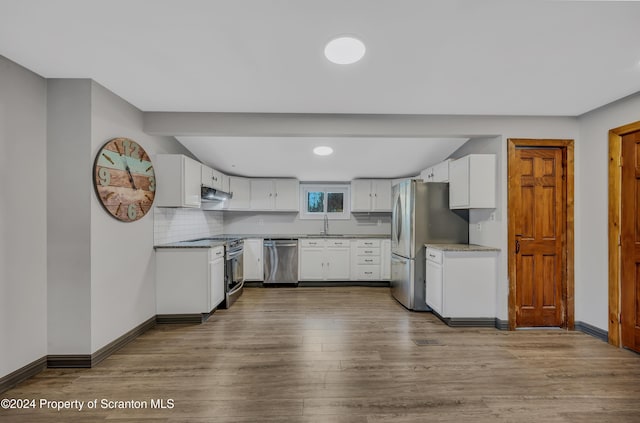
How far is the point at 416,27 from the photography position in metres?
1.67

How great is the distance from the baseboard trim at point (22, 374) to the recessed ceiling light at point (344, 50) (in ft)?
10.4

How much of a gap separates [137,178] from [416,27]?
111 inches

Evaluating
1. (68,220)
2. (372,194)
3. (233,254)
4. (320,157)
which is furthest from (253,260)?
(68,220)

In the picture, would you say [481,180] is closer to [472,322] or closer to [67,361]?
[472,322]

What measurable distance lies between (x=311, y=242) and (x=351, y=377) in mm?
3214

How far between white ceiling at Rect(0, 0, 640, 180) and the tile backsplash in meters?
1.33

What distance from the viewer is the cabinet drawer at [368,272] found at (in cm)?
521

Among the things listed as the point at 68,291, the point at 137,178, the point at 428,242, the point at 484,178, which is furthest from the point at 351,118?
the point at 68,291

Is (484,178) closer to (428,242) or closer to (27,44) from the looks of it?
(428,242)

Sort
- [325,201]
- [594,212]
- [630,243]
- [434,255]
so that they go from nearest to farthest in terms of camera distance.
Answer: [630,243] < [594,212] < [434,255] < [325,201]

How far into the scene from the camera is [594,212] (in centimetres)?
→ 291

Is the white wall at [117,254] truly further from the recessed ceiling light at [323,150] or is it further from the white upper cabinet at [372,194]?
the white upper cabinet at [372,194]

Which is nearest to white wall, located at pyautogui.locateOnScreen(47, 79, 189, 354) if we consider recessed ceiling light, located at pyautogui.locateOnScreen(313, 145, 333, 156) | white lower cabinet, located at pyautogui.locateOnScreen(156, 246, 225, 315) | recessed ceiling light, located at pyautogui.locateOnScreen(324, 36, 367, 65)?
white lower cabinet, located at pyautogui.locateOnScreen(156, 246, 225, 315)

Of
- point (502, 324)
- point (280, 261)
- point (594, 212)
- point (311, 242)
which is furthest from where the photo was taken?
point (311, 242)
